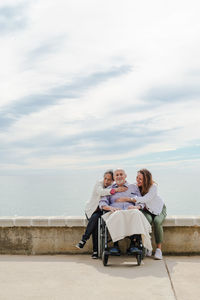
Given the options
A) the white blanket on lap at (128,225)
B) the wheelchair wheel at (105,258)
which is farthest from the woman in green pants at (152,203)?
the wheelchair wheel at (105,258)

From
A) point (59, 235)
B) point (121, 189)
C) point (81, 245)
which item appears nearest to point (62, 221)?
point (59, 235)

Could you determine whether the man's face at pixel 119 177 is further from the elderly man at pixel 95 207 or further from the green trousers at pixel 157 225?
the green trousers at pixel 157 225

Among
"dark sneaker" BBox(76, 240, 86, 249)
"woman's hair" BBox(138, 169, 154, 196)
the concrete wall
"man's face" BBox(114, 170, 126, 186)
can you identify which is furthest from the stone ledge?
"man's face" BBox(114, 170, 126, 186)

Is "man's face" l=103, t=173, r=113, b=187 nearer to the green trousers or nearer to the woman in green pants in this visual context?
the woman in green pants

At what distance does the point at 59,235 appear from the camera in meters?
6.61

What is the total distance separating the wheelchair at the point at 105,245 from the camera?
5.75 metres

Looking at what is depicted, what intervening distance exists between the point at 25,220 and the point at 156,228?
2.11 metres

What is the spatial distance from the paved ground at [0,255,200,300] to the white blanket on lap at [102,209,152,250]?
380mm

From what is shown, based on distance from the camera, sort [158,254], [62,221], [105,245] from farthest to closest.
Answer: [62,221]
[158,254]
[105,245]

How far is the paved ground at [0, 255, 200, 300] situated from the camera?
457cm

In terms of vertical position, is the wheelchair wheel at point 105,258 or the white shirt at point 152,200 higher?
the white shirt at point 152,200

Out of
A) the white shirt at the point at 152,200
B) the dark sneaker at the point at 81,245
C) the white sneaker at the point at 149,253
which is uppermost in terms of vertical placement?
the white shirt at the point at 152,200

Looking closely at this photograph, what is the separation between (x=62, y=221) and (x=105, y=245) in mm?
981

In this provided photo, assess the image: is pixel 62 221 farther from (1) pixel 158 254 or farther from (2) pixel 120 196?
(1) pixel 158 254
